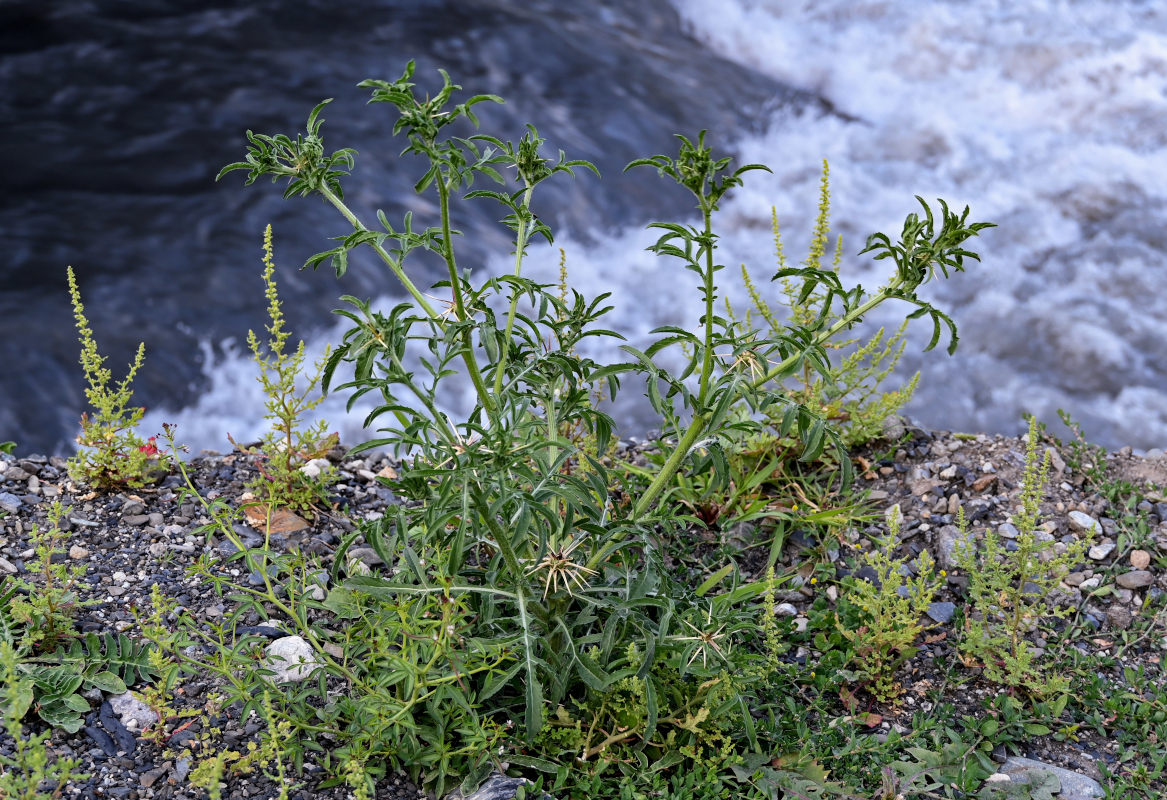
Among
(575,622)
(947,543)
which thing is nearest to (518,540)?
(575,622)

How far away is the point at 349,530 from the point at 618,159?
4.88 meters

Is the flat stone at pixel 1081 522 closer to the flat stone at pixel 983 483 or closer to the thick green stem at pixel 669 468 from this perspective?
the flat stone at pixel 983 483

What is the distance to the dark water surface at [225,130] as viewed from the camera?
20.9 ft

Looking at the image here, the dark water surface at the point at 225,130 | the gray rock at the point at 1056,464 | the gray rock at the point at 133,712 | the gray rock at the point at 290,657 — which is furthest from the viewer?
the dark water surface at the point at 225,130

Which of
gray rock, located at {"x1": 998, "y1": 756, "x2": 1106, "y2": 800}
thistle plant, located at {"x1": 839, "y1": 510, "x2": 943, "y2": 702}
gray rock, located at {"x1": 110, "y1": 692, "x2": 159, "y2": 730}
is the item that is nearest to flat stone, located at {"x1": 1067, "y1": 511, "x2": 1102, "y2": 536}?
thistle plant, located at {"x1": 839, "y1": 510, "x2": 943, "y2": 702}

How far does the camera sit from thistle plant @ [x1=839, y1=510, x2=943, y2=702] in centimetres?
304

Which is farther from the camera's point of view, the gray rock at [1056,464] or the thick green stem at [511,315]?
the gray rock at [1056,464]

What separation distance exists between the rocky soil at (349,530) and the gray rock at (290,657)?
0.12 m

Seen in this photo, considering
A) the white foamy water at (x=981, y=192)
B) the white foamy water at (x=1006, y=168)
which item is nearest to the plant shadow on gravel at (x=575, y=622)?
the white foamy water at (x=981, y=192)

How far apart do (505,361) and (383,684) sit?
86 centimetres

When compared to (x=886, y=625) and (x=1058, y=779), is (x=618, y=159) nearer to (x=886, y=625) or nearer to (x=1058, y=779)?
(x=886, y=625)

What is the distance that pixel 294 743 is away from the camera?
2.62 m

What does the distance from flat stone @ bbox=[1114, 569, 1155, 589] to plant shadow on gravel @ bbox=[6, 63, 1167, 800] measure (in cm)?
2

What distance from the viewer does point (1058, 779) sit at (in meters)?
2.75
